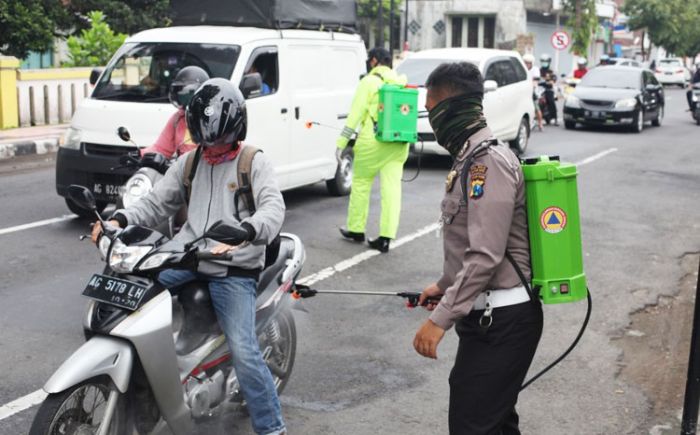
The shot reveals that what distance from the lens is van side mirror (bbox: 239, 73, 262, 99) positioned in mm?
9391

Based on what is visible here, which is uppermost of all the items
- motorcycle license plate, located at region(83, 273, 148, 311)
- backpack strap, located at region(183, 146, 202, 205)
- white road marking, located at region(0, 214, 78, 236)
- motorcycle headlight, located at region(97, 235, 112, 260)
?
backpack strap, located at region(183, 146, 202, 205)

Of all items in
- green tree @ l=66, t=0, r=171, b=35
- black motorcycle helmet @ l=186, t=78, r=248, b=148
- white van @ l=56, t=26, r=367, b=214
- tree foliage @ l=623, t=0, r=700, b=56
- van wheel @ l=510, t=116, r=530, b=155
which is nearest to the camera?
black motorcycle helmet @ l=186, t=78, r=248, b=148

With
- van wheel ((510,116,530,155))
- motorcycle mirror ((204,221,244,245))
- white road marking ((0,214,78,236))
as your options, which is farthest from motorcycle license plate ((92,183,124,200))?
van wheel ((510,116,530,155))

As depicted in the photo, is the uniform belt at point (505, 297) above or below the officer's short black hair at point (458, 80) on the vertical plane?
below

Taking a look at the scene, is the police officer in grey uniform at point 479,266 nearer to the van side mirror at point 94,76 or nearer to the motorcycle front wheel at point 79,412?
the motorcycle front wheel at point 79,412

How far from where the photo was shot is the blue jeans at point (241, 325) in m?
4.21

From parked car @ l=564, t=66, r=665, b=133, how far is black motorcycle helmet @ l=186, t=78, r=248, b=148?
18.9 meters

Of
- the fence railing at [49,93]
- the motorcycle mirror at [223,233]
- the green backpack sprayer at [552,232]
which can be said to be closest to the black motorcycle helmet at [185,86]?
the motorcycle mirror at [223,233]

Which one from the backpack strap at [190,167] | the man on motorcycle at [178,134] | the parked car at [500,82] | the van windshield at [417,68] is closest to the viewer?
the backpack strap at [190,167]

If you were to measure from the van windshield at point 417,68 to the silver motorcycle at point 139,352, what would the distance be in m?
11.9

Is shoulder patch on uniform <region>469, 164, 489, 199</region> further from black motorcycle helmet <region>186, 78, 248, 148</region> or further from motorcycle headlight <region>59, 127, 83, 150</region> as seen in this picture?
motorcycle headlight <region>59, 127, 83, 150</region>

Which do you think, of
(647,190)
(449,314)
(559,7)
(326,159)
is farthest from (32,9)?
(559,7)

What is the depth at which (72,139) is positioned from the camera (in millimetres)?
9602

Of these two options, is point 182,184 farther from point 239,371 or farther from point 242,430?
point 242,430
